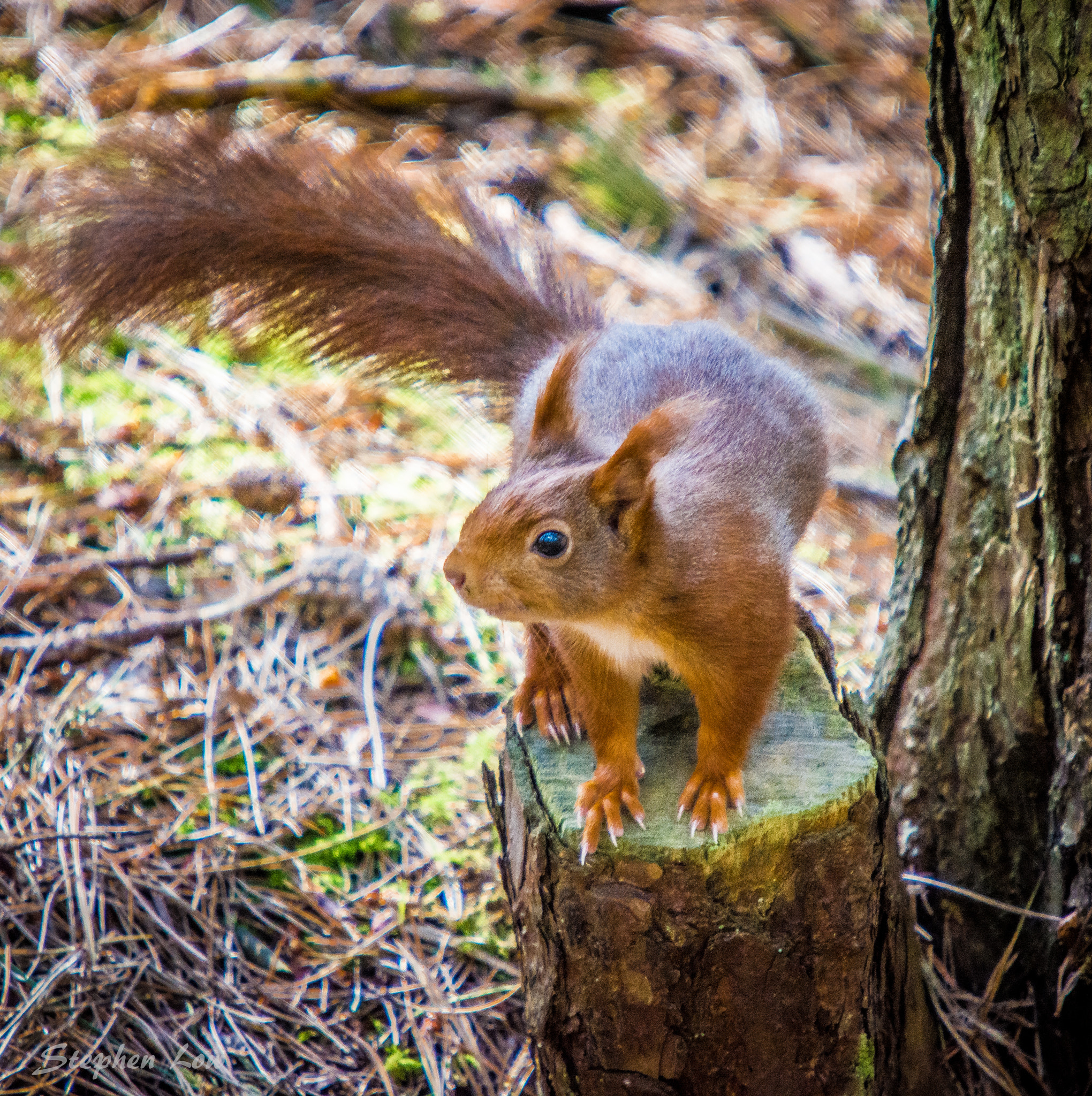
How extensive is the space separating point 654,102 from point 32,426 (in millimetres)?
3113

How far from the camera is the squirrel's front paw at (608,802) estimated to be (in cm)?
150

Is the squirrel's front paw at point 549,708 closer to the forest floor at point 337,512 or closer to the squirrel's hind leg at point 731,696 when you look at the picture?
the squirrel's hind leg at point 731,696

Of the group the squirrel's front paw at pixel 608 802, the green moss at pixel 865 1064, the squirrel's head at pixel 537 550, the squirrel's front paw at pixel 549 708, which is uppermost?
the squirrel's head at pixel 537 550

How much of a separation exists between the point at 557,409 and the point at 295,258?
774mm

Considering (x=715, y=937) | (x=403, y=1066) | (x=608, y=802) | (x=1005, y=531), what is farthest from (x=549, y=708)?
(x=1005, y=531)

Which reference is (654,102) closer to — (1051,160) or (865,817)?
(1051,160)

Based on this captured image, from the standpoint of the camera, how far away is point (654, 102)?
4969 millimetres

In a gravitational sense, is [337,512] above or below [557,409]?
below

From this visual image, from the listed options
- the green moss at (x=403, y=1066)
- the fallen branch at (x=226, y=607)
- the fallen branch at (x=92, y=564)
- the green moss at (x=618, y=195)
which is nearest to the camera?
the green moss at (x=403, y=1066)

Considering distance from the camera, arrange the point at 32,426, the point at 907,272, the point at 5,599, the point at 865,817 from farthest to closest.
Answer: the point at 907,272, the point at 32,426, the point at 5,599, the point at 865,817

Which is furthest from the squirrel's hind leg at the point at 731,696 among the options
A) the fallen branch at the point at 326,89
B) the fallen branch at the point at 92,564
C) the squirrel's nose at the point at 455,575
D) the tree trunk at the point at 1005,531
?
the fallen branch at the point at 326,89

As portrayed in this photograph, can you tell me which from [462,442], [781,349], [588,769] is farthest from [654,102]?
[588,769]

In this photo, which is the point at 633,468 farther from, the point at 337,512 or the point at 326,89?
the point at 326,89

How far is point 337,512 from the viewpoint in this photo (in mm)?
3014
